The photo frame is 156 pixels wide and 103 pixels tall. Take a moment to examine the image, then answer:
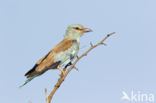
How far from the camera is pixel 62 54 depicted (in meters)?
5.54

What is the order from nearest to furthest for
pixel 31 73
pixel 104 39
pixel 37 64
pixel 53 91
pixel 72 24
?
1. pixel 53 91
2. pixel 104 39
3. pixel 31 73
4. pixel 37 64
5. pixel 72 24

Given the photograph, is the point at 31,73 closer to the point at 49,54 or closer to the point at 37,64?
the point at 37,64

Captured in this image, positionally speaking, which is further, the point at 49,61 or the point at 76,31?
the point at 76,31

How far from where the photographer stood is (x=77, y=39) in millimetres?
6293

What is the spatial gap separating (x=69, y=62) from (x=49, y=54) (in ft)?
1.37

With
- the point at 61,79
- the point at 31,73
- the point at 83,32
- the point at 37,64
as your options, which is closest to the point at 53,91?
the point at 61,79

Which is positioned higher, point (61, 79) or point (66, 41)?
point (66, 41)

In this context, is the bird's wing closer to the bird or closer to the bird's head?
the bird

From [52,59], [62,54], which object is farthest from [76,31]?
[52,59]

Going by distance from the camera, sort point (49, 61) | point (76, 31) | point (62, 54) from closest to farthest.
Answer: point (49, 61) < point (62, 54) < point (76, 31)

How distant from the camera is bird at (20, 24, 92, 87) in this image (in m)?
4.98

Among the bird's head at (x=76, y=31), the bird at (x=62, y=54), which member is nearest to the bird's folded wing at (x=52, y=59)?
the bird at (x=62, y=54)

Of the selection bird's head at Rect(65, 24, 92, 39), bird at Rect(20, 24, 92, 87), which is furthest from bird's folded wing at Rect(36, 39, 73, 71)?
bird's head at Rect(65, 24, 92, 39)

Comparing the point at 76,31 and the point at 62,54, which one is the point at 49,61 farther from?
the point at 76,31
